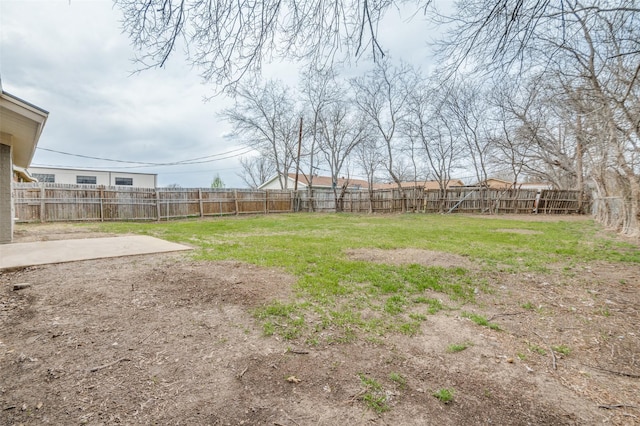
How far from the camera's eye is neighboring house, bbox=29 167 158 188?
24.3 meters

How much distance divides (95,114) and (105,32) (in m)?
8.72

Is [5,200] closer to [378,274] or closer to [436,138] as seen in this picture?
[378,274]

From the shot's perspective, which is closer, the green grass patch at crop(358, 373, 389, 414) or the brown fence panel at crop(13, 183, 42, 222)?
the green grass patch at crop(358, 373, 389, 414)

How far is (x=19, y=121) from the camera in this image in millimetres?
4852

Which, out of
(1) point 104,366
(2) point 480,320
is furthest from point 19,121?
(2) point 480,320

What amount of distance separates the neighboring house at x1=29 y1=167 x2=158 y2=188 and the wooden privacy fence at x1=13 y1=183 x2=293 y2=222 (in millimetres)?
14702

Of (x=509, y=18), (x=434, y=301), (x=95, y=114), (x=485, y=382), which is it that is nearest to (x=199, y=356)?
(x=485, y=382)

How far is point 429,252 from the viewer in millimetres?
5520

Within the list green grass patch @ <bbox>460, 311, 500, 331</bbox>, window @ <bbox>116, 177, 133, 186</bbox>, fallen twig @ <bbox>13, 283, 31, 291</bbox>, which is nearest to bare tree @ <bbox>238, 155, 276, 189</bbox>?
window @ <bbox>116, 177, 133, 186</bbox>

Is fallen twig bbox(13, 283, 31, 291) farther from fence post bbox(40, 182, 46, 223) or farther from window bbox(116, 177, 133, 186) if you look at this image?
window bbox(116, 177, 133, 186)

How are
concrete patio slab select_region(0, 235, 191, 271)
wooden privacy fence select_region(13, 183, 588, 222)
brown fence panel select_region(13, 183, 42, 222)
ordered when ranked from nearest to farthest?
concrete patio slab select_region(0, 235, 191, 271) < brown fence panel select_region(13, 183, 42, 222) < wooden privacy fence select_region(13, 183, 588, 222)

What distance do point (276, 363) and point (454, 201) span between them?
59.3ft

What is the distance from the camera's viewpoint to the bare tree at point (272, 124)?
20.0 metres

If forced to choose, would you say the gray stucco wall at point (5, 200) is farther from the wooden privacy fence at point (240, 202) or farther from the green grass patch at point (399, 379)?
the green grass patch at point (399, 379)
